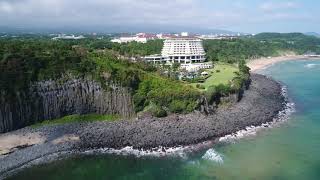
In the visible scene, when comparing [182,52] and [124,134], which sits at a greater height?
[182,52]

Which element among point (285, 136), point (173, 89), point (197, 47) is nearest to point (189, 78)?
point (173, 89)

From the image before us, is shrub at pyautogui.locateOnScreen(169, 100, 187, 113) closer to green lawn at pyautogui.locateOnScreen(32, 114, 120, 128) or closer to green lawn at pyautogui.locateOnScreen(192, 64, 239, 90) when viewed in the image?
green lawn at pyautogui.locateOnScreen(32, 114, 120, 128)

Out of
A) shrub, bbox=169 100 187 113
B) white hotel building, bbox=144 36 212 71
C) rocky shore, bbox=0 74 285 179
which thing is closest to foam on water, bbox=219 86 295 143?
rocky shore, bbox=0 74 285 179

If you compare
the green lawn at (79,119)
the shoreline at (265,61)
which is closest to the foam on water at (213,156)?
the green lawn at (79,119)

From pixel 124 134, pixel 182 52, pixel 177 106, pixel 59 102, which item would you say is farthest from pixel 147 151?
pixel 182 52

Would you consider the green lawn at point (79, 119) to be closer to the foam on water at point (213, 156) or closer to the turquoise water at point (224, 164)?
the turquoise water at point (224, 164)

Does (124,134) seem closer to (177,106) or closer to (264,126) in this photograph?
(177,106)

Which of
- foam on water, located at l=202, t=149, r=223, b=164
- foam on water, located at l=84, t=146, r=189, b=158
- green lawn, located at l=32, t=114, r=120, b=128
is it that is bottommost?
foam on water, located at l=84, t=146, r=189, b=158
